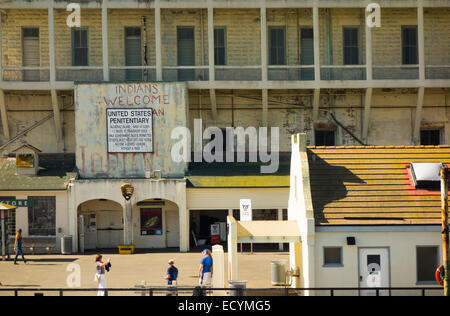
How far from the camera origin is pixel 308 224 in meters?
21.4

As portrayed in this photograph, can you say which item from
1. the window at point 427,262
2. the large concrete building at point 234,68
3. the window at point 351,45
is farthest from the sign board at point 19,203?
the window at point 427,262

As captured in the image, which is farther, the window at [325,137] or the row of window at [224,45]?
the window at [325,137]

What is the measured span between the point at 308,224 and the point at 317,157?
139 inches

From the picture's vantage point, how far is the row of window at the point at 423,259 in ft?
72.3

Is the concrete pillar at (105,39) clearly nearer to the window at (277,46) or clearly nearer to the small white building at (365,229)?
the window at (277,46)

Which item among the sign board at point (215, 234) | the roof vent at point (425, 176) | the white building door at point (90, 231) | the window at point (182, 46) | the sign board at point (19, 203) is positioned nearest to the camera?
the roof vent at point (425, 176)

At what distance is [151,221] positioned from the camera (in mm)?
37031

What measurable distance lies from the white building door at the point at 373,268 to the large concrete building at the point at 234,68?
15761 millimetres

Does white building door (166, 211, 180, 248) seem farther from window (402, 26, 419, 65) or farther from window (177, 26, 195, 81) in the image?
window (402, 26, 419, 65)

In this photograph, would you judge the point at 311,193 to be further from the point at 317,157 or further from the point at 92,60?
the point at 92,60

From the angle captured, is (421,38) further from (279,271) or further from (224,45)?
(279,271)

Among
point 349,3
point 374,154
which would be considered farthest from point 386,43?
point 374,154

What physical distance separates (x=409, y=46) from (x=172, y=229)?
1664 centimetres

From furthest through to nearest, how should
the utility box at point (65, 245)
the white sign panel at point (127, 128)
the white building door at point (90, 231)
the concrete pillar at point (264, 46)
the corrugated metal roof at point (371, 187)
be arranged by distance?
the concrete pillar at point (264, 46) → the white building door at point (90, 231) → the white sign panel at point (127, 128) → the utility box at point (65, 245) → the corrugated metal roof at point (371, 187)
